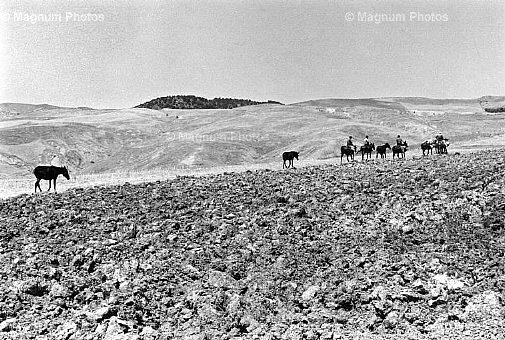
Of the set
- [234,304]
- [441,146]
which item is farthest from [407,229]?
[441,146]

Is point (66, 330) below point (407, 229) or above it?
below

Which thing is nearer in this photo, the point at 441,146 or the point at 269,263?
the point at 269,263

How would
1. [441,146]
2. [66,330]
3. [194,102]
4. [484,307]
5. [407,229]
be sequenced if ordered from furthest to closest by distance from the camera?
[194,102], [441,146], [407,229], [66,330], [484,307]

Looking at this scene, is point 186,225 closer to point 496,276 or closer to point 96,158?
point 496,276

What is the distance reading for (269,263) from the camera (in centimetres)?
1243

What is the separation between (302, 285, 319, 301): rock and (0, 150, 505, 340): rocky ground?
0.18 feet

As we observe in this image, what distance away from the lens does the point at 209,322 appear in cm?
1045

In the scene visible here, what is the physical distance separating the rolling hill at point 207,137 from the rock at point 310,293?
38957 millimetres

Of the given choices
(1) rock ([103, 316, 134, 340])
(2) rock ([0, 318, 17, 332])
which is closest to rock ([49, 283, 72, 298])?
(2) rock ([0, 318, 17, 332])

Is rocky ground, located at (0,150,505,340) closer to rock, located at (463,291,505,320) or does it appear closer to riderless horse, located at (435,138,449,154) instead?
rock, located at (463,291,505,320)

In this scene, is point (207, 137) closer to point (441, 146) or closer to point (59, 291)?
point (441, 146)

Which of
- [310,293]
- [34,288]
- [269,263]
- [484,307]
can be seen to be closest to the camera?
[484,307]

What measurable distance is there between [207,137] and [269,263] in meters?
66.2

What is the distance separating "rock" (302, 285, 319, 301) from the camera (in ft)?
35.9
